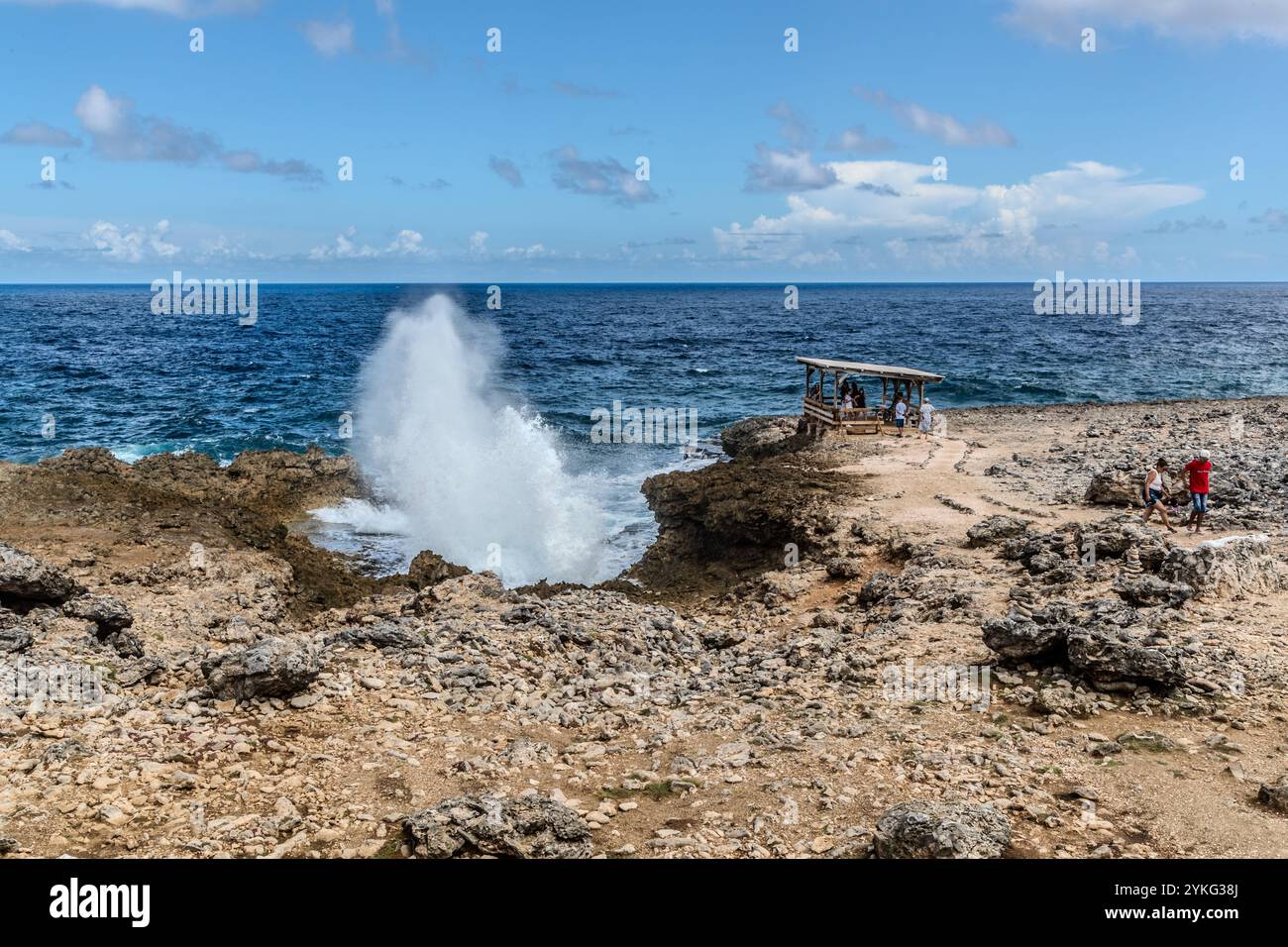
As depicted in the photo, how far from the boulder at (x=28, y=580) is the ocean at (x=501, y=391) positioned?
1025 cm

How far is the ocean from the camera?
89.8 feet

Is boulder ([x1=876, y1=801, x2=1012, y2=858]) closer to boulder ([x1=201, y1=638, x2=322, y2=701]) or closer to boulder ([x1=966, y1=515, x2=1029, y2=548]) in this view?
boulder ([x1=201, y1=638, x2=322, y2=701])

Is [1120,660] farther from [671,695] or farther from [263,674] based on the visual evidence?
[263,674]

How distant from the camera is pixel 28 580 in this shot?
12.4m

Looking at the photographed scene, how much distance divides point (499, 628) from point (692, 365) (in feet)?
186

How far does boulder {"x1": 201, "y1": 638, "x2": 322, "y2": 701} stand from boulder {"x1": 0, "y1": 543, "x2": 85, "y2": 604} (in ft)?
12.6

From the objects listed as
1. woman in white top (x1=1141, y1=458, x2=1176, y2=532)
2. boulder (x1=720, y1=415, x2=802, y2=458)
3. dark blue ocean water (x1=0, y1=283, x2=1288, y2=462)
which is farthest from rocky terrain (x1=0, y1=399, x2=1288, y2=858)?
dark blue ocean water (x1=0, y1=283, x2=1288, y2=462)

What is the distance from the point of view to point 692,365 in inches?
2721

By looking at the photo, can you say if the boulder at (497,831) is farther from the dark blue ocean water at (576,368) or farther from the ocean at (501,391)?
the dark blue ocean water at (576,368)

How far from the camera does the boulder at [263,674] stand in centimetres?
1038

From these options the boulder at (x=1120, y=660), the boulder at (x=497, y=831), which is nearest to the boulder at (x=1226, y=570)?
the boulder at (x=1120, y=660)

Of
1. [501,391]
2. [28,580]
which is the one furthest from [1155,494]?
[501,391]

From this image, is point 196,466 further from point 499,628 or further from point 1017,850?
point 1017,850

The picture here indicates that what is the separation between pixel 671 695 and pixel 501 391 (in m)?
41.9
